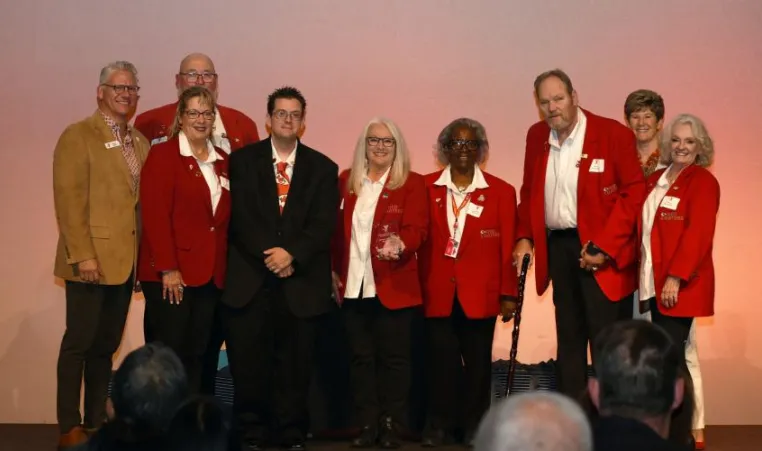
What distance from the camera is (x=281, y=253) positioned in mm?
5188

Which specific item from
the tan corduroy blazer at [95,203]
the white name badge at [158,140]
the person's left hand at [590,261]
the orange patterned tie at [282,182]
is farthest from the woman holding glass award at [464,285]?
the tan corduroy blazer at [95,203]

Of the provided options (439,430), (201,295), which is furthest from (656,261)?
(201,295)

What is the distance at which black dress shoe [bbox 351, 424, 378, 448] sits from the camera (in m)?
5.36

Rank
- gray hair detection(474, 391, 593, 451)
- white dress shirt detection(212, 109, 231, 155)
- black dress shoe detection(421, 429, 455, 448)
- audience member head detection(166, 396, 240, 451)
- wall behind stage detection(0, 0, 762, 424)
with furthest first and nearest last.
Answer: wall behind stage detection(0, 0, 762, 424) → white dress shirt detection(212, 109, 231, 155) → black dress shoe detection(421, 429, 455, 448) → audience member head detection(166, 396, 240, 451) → gray hair detection(474, 391, 593, 451)

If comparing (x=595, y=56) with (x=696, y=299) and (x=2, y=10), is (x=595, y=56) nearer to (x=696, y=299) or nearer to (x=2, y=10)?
(x=696, y=299)

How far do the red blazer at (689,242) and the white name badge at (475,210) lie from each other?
900 mm

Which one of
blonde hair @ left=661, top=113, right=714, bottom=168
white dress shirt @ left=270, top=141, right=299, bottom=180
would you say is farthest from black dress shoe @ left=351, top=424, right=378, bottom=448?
blonde hair @ left=661, top=113, right=714, bottom=168

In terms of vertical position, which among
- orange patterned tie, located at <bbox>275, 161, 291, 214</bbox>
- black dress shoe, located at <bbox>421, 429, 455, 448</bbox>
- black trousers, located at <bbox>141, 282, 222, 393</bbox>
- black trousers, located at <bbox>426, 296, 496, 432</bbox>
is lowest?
black dress shoe, located at <bbox>421, 429, 455, 448</bbox>

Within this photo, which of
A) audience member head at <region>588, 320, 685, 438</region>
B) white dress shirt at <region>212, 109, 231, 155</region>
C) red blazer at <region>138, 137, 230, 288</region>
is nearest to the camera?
audience member head at <region>588, 320, 685, 438</region>

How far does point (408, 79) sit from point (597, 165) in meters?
1.67

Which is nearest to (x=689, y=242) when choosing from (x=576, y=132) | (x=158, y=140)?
Answer: (x=576, y=132)

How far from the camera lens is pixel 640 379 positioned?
101 inches

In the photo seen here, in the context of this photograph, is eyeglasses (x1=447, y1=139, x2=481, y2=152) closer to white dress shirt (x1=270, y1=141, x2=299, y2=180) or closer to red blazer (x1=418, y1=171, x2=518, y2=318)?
red blazer (x1=418, y1=171, x2=518, y2=318)

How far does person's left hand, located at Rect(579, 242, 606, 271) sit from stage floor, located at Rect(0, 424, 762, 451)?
1109 mm
